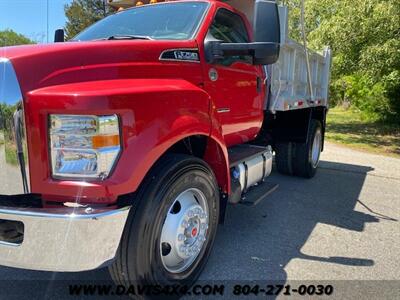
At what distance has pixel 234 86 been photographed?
13.6ft

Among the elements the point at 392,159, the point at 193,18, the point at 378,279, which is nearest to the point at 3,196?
the point at 193,18

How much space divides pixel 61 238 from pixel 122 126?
27.8 inches

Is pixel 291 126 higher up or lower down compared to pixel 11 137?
lower down

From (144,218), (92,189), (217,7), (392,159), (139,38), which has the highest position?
(217,7)

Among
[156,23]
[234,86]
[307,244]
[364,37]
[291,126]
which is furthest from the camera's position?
[364,37]

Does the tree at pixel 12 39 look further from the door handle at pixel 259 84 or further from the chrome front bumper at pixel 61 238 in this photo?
the door handle at pixel 259 84

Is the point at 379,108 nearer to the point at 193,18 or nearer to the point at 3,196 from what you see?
the point at 193,18

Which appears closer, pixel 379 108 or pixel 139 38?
pixel 139 38

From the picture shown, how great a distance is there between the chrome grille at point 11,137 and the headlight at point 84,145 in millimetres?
162

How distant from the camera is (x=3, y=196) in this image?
2586 millimetres

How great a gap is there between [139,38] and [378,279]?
2.82 metres

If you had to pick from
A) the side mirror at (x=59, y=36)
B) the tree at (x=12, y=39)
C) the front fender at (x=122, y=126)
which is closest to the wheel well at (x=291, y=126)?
the side mirror at (x=59, y=36)

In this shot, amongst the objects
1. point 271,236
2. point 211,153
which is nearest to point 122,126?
point 211,153

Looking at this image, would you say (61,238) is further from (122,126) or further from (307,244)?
(307,244)
